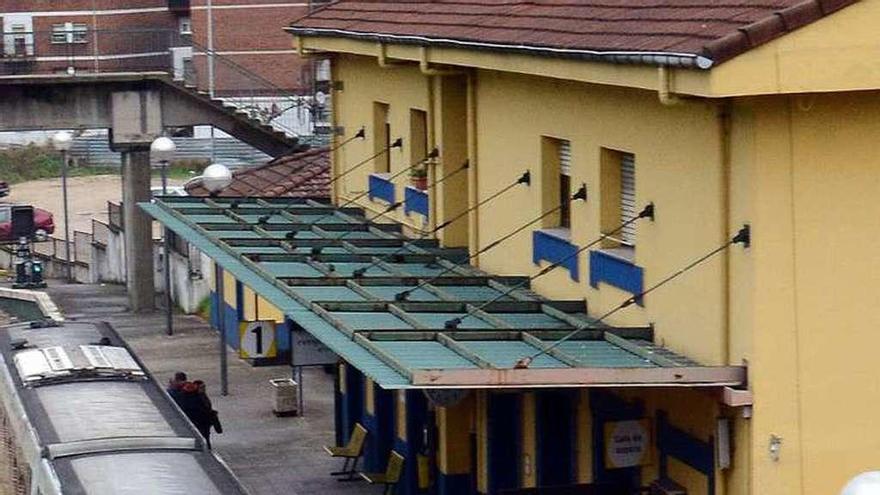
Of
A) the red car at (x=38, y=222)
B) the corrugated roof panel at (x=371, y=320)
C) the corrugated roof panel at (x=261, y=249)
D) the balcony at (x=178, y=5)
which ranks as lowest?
the red car at (x=38, y=222)

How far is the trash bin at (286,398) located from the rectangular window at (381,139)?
477 centimetres

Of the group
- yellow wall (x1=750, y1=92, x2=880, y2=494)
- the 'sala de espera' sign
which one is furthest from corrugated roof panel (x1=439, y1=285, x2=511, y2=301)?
yellow wall (x1=750, y1=92, x2=880, y2=494)

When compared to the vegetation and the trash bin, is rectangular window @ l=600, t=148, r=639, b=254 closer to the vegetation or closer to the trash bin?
the trash bin

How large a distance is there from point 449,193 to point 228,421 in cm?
823

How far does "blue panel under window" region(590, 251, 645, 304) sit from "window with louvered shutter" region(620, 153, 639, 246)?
0.67 feet

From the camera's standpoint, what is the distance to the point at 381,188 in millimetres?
23625

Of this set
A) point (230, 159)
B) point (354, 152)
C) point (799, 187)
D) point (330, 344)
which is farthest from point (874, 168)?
point (230, 159)

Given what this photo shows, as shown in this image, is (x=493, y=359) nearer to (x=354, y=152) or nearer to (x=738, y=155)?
(x=738, y=155)

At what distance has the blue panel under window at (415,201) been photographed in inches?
843

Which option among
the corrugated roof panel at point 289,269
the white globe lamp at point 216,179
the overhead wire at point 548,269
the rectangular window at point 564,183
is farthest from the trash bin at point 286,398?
the rectangular window at point 564,183

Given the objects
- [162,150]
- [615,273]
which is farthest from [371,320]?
[162,150]

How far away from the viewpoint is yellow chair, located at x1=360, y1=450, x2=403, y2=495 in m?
21.1

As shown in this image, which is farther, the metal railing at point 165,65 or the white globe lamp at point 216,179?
the metal railing at point 165,65

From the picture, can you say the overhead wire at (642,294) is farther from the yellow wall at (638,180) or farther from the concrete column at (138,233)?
the concrete column at (138,233)
